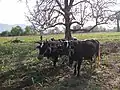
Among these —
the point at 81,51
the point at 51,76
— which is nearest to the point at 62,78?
the point at 51,76

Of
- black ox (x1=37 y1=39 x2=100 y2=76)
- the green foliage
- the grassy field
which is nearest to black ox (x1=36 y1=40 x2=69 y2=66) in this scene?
black ox (x1=37 y1=39 x2=100 y2=76)

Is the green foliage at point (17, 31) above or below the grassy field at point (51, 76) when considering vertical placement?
above

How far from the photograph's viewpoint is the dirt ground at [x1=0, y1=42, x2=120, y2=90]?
38.8ft

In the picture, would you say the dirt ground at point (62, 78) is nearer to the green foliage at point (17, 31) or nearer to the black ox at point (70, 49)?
the black ox at point (70, 49)

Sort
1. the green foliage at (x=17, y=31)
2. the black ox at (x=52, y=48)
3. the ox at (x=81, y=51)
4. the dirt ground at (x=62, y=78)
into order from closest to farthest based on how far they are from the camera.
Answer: the dirt ground at (x=62, y=78)
the ox at (x=81, y=51)
the black ox at (x=52, y=48)
the green foliage at (x=17, y=31)

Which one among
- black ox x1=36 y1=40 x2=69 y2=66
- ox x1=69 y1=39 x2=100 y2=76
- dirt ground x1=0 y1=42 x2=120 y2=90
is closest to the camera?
dirt ground x1=0 y1=42 x2=120 y2=90

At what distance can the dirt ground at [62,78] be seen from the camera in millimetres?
11820

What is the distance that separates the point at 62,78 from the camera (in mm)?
12625

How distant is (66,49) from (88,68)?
1.50m

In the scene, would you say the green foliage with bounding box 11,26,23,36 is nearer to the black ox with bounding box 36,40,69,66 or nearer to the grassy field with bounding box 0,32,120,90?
the grassy field with bounding box 0,32,120,90

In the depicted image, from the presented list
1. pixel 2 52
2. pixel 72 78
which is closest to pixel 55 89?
pixel 72 78

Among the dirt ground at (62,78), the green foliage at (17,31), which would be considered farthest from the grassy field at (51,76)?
the green foliage at (17,31)

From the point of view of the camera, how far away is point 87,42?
13.5 m

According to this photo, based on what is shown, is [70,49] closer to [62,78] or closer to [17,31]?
[62,78]
